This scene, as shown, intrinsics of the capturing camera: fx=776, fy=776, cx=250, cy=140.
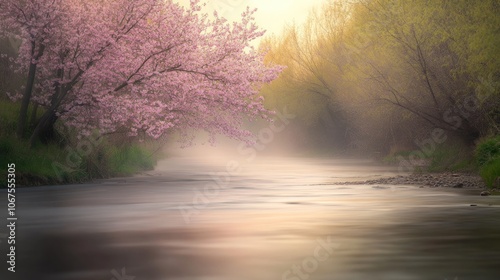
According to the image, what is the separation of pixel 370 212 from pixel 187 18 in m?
15.5

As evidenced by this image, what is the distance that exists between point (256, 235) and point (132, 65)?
17872mm

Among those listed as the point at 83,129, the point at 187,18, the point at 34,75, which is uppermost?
the point at 187,18

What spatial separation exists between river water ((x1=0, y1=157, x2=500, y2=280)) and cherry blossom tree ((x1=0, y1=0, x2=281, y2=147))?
16.5 feet

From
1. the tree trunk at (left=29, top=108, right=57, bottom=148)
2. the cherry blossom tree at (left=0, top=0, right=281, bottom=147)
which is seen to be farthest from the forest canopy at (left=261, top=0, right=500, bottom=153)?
the tree trunk at (left=29, top=108, right=57, bottom=148)

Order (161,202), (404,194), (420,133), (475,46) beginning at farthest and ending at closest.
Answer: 1. (420,133)
2. (475,46)
3. (404,194)
4. (161,202)

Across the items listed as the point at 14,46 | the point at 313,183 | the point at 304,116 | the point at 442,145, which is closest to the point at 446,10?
the point at 442,145

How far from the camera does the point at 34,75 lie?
1204 inches

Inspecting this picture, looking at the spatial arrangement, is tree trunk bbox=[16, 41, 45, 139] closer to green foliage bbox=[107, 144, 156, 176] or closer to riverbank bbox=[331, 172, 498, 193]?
green foliage bbox=[107, 144, 156, 176]

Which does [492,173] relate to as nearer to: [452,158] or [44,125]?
[452,158]

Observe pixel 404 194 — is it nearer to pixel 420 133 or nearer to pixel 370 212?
pixel 370 212

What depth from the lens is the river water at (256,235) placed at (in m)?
10.8

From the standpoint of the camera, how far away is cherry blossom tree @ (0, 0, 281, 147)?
29.5 m

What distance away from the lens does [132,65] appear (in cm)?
3150

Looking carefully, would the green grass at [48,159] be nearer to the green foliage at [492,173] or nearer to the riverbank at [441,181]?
the riverbank at [441,181]
